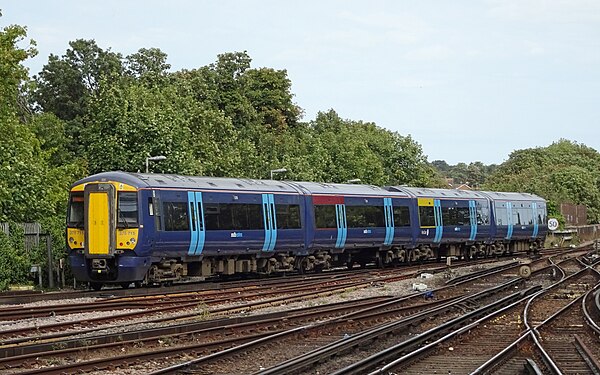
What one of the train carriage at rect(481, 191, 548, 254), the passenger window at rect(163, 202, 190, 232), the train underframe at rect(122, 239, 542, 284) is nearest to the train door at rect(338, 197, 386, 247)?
the train underframe at rect(122, 239, 542, 284)

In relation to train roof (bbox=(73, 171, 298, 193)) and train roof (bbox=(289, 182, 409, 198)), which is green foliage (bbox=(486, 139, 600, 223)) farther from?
train roof (bbox=(73, 171, 298, 193))

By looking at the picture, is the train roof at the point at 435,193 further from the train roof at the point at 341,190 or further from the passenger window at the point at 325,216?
the passenger window at the point at 325,216

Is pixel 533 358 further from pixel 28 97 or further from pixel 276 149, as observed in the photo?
pixel 28 97

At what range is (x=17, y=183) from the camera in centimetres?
2962

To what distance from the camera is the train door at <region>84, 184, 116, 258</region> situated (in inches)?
906

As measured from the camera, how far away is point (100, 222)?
→ 2319 cm

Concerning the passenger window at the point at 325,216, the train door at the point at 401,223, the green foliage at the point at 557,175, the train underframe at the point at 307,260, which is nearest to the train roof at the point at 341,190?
the train door at the point at 401,223

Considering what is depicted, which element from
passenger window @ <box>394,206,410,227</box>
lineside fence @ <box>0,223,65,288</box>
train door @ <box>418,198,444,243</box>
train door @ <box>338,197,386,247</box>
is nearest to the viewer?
lineside fence @ <box>0,223,65,288</box>

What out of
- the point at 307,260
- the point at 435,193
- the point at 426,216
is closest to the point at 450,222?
the point at 435,193

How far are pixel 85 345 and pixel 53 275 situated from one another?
15335mm

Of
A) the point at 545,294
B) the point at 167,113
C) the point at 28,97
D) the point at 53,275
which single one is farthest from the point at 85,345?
the point at 28,97

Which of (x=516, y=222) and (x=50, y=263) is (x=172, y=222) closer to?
(x=50, y=263)

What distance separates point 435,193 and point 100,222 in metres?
19.4

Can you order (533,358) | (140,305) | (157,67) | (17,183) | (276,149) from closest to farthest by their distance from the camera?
(533,358) → (140,305) → (17,183) → (276,149) → (157,67)
